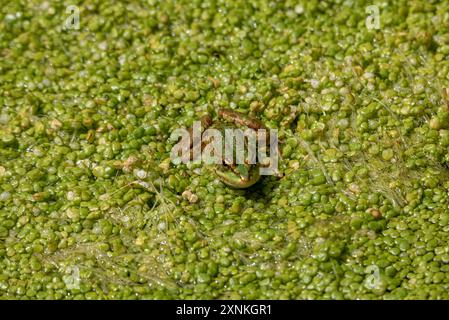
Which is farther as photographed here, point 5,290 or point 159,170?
point 159,170

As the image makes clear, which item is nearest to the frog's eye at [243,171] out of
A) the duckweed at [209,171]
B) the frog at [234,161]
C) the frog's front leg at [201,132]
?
the frog at [234,161]

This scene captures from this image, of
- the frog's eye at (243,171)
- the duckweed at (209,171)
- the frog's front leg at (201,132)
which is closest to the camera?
the duckweed at (209,171)

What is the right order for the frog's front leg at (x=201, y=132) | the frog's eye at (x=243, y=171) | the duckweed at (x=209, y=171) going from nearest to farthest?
the duckweed at (x=209, y=171) < the frog's eye at (x=243, y=171) < the frog's front leg at (x=201, y=132)

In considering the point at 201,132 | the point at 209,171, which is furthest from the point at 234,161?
the point at 201,132

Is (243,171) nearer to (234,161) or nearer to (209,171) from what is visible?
(234,161)

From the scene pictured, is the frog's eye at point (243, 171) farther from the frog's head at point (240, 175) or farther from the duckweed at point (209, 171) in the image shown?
the duckweed at point (209, 171)

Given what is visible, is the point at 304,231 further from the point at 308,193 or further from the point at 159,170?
the point at 159,170

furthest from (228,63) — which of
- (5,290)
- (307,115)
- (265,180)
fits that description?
(5,290)
